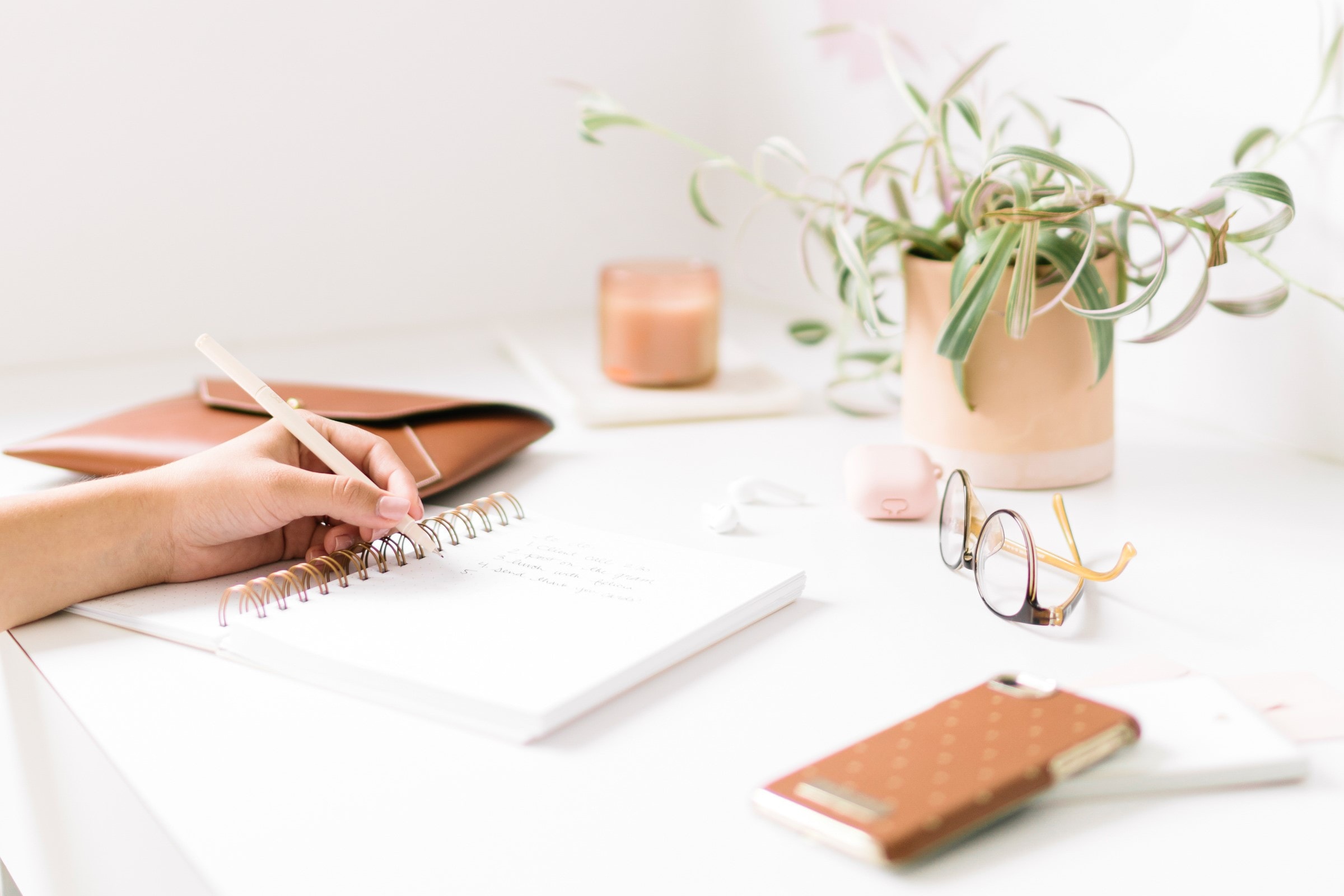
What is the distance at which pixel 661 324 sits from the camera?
1098mm

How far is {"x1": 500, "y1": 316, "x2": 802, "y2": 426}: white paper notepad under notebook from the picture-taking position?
105cm

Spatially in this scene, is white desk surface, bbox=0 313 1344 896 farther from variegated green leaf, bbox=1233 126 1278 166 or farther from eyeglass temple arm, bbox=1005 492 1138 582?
variegated green leaf, bbox=1233 126 1278 166

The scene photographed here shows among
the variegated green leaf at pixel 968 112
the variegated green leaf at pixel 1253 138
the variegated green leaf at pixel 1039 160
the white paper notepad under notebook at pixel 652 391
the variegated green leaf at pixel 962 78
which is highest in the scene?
the variegated green leaf at pixel 962 78

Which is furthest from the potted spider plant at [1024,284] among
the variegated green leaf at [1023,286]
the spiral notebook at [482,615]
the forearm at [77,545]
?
the forearm at [77,545]

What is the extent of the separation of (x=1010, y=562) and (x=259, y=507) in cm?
45

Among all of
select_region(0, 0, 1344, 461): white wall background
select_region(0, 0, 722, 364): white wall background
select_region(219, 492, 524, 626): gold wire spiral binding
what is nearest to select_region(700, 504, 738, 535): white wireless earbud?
select_region(219, 492, 524, 626): gold wire spiral binding

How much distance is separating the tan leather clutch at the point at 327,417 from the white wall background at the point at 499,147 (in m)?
0.45

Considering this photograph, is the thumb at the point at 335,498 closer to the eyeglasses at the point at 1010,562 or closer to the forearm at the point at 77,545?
the forearm at the point at 77,545

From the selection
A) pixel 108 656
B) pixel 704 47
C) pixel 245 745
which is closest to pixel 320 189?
pixel 704 47

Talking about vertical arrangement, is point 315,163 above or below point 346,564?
above

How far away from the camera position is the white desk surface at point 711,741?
433 mm

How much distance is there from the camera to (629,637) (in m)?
0.58

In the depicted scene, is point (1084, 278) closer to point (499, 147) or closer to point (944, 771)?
point (944, 771)

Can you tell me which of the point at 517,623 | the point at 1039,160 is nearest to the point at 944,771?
the point at 517,623
